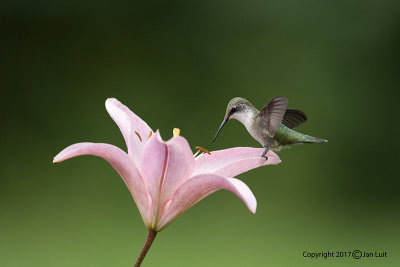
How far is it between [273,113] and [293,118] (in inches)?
1.5

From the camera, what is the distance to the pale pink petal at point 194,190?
0.63 feet

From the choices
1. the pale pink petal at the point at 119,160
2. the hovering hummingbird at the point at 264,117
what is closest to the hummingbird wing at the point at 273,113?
the hovering hummingbird at the point at 264,117

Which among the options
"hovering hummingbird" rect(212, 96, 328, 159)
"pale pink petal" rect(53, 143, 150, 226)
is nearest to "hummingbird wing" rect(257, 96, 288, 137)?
"hovering hummingbird" rect(212, 96, 328, 159)

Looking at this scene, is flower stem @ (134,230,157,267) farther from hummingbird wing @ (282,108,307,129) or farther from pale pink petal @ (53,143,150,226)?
hummingbird wing @ (282,108,307,129)

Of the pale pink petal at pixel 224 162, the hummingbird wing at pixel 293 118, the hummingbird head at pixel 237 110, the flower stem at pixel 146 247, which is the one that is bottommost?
the flower stem at pixel 146 247

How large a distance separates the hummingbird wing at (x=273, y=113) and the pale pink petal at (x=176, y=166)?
3.4 inches

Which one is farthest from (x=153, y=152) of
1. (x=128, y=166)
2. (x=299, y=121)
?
(x=299, y=121)

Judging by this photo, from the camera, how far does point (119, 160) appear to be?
21 centimetres

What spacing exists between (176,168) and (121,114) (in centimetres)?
6

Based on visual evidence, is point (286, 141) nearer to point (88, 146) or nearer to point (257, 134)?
point (257, 134)

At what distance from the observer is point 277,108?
0.29 metres

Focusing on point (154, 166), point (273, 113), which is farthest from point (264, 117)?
point (154, 166)

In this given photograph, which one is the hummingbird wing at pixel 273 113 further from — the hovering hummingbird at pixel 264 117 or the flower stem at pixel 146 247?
the flower stem at pixel 146 247

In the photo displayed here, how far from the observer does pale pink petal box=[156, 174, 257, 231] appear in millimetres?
193
